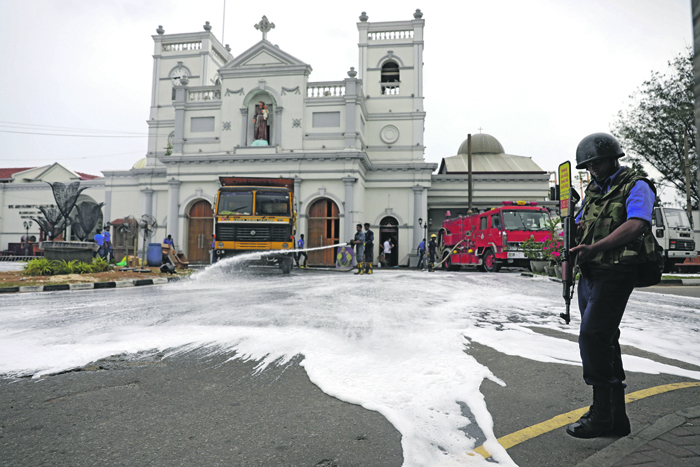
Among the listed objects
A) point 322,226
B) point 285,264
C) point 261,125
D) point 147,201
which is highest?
point 261,125

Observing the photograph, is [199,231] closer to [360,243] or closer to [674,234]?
[360,243]

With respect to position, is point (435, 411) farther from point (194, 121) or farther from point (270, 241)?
point (194, 121)

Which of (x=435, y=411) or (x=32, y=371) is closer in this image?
(x=435, y=411)

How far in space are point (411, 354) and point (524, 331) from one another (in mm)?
1952

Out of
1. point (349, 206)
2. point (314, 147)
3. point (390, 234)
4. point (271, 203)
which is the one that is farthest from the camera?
point (390, 234)

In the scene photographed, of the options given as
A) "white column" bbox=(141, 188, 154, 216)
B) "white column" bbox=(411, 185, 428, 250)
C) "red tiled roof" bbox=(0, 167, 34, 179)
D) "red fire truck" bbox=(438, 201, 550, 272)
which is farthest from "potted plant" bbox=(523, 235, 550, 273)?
"red tiled roof" bbox=(0, 167, 34, 179)

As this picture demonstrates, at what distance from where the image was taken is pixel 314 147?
2709 cm

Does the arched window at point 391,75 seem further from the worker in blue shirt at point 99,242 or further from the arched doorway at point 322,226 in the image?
the worker in blue shirt at point 99,242

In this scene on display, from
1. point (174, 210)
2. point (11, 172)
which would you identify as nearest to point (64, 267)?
point (174, 210)

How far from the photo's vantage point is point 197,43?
32.4 m

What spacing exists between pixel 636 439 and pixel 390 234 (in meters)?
26.5

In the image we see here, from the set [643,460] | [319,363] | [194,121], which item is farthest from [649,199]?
[194,121]

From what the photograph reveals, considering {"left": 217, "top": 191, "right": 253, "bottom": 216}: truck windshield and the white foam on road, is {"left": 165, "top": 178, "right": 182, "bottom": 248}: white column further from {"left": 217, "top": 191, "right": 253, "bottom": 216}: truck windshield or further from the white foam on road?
the white foam on road

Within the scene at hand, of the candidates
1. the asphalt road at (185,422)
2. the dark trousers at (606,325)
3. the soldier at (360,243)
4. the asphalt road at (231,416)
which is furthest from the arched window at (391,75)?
the dark trousers at (606,325)
